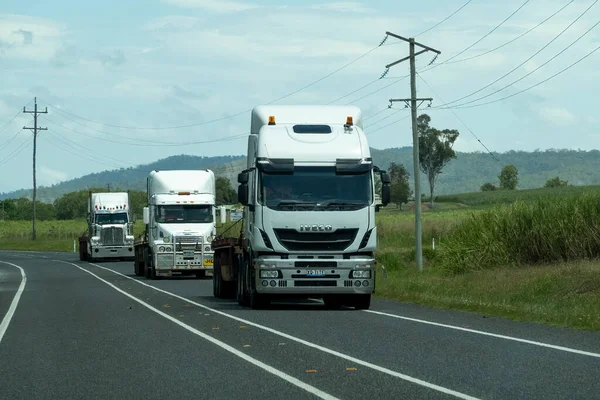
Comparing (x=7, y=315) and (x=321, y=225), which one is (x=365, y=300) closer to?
(x=321, y=225)

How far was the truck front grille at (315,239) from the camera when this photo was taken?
2350 centimetres

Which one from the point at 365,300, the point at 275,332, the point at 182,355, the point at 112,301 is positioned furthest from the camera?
the point at 112,301

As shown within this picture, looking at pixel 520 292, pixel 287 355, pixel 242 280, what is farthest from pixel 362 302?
pixel 287 355

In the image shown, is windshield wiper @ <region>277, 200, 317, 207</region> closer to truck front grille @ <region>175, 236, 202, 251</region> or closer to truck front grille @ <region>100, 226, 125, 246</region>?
truck front grille @ <region>175, 236, 202, 251</region>

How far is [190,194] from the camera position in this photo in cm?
4219

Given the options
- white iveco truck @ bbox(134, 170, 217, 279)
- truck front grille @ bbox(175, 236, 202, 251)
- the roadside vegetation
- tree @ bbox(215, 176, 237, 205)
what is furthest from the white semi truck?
tree @ bbox(215, 176, 237, 205)

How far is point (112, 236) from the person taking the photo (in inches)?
2581

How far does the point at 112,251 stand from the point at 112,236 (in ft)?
3.06

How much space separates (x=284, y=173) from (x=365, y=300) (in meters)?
3.34

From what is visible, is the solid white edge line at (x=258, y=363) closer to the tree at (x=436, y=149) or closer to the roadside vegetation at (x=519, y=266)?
the roadside vegetation at (x=519, y=266)

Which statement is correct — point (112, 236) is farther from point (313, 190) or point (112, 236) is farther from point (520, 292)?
point (313, 190)

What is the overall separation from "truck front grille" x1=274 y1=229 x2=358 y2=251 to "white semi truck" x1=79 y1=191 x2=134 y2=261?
41503 mm

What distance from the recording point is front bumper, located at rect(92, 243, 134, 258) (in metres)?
65.3

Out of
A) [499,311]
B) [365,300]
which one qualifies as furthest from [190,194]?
[499,311]
